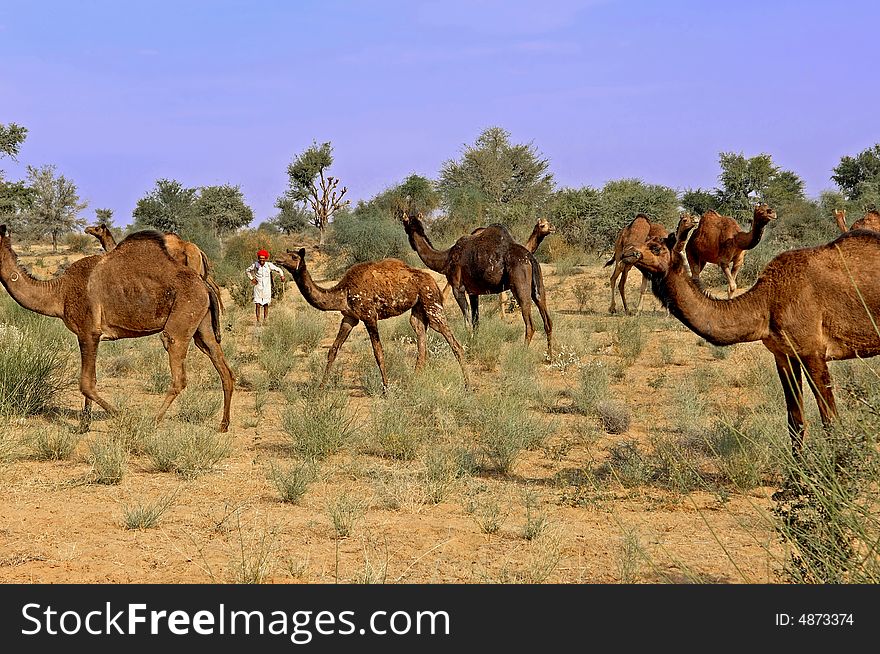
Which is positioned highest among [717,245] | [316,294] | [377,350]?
[717,245]

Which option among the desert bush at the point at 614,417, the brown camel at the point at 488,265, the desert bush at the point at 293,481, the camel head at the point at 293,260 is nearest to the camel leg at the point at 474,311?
the brown camel at the point at 488,265

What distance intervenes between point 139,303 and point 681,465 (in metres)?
5.57

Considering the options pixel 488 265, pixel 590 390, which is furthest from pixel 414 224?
pixel 590 390

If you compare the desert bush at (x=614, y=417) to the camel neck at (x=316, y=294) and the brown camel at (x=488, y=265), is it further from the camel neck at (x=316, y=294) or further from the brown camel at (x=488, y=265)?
the brown camel at (x=488, y=265)

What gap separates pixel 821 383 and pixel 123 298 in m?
6.67

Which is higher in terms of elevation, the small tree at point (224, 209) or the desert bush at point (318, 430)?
the small tree at point (224, 209)

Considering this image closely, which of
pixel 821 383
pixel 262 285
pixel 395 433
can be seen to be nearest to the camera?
pixel 821 383

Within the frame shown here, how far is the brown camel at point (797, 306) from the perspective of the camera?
7504 millimetres

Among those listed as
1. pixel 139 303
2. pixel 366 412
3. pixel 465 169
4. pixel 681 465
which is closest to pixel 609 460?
pixel 681 465

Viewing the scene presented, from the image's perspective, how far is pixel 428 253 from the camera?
52.6ft

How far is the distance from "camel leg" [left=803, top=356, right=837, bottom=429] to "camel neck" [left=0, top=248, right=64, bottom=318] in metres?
7.27

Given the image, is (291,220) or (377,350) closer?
(377,350)

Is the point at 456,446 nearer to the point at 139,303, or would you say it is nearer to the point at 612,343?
the point at 139,303

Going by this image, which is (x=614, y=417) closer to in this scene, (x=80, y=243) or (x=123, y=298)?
(x=123, y=298)
